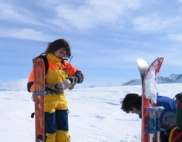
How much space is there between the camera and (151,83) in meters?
3.23

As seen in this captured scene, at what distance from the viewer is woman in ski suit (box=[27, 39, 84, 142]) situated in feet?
12.3

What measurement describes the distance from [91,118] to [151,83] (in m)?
5.43

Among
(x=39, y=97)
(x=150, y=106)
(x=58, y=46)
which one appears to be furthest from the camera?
(x=58, y=46)

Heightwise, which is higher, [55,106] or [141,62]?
[141,62]

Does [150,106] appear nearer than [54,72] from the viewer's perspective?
Yes

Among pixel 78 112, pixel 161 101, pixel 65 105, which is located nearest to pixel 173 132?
pixel 161 101

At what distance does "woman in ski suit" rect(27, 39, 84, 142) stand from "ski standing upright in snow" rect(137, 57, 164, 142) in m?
1.04

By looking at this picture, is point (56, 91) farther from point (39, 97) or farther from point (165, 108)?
Answer: point (165, 108)

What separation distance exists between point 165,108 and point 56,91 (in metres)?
1.33

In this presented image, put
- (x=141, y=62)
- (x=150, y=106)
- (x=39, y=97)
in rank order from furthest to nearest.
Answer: (x=39, y=97), (x=141, y=62), (x=150, y=106)

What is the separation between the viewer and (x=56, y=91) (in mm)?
3803

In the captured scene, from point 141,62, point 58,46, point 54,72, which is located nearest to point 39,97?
point 54,72

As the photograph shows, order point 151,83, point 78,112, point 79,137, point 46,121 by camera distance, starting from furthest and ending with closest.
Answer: point 78,112, point 79,137, point 46,121, point 151,83

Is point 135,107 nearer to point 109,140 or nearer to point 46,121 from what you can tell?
point 46,121
